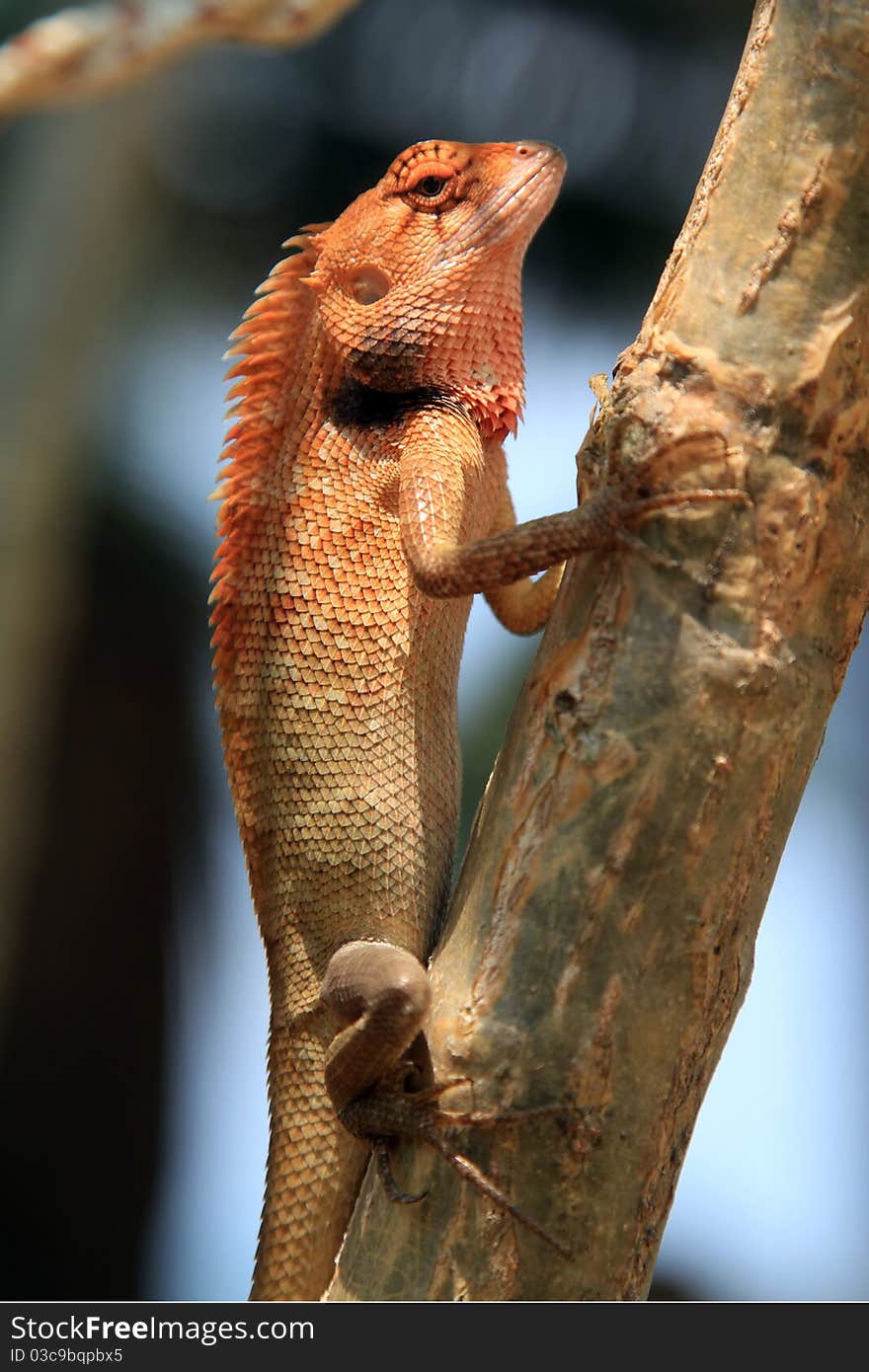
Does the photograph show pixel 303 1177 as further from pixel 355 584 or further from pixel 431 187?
pixel 431 187

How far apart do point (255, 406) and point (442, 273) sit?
691 millimetres

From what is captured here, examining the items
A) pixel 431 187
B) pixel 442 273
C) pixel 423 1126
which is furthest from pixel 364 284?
pixel 423 1126

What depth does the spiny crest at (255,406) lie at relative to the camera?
13.3ft

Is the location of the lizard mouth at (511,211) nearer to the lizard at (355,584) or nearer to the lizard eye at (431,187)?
the lizard at (355,584)

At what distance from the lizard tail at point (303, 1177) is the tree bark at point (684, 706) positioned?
633 mm

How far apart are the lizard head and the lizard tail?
190 centimetres

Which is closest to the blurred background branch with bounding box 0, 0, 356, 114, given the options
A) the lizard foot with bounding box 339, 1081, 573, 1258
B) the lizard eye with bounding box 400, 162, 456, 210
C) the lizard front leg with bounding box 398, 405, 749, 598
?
the lizard eye with bounding box 400, 162, 456, 210

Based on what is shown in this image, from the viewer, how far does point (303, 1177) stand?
Answer: 373 centimetres

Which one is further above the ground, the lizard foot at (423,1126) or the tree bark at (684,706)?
the tree bark at (684,706)

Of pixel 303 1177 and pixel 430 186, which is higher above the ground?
pixel 430 186

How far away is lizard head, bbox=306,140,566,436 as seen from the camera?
4.07 metres

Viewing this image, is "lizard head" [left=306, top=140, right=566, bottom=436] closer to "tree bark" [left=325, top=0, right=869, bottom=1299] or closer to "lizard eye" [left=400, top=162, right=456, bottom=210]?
"lizard eye" [left=400, top=162, right=456, bottom=210]

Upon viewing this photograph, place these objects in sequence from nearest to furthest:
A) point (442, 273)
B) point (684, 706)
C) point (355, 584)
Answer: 1. point (684, 706)
2. point (355, 584)
3. point (442, 273)

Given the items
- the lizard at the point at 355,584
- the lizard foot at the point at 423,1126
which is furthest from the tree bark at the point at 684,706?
the lizard at the point at 355,584
